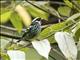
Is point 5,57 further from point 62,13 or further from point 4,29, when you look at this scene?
point 4,29

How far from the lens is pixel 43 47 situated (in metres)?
0.68

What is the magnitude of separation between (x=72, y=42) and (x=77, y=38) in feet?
0.14

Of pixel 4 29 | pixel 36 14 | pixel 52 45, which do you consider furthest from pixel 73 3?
pixel 4 29

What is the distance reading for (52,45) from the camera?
759 mm

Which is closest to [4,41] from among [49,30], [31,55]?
[31,55]

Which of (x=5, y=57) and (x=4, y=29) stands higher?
(x=5, y=57)

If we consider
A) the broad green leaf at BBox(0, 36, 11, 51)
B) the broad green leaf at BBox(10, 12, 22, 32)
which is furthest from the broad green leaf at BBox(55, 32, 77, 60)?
the broad green leaf at BBox(10, 12, 22, 32)

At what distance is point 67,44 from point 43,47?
0.16 ft

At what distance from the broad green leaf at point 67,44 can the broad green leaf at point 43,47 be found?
27mm

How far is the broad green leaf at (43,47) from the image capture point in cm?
65

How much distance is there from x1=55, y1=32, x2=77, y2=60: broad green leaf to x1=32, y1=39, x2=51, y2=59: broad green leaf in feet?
0.09

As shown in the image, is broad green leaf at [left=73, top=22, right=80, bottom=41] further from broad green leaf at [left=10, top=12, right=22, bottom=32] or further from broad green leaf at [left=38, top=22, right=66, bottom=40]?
broad green leaf at [left=10, top=12, right=22, bottom=32]

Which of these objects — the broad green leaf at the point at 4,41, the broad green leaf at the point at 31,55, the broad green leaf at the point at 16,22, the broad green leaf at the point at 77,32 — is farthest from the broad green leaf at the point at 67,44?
the broad green leaf at the point at 16,22

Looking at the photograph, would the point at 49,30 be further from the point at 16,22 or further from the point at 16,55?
the point at 16,22
